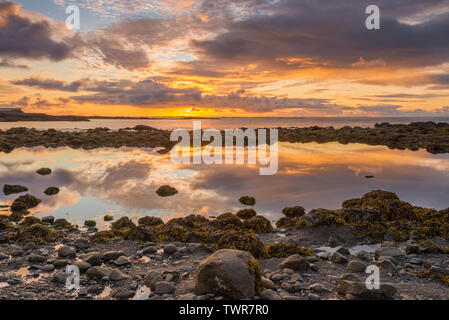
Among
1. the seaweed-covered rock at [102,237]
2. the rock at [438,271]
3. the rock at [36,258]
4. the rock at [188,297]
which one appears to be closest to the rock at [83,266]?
the rock at [36,258]

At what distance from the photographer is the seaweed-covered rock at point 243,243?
6250mm

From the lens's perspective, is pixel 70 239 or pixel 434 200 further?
pixel 434 200

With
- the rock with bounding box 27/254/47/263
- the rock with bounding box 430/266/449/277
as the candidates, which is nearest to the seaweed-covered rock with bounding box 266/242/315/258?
the rock with bounding box 430/266/449/277

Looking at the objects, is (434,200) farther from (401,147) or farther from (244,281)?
(401,147)

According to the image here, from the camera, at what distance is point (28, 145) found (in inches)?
1222

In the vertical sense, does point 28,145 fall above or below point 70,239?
above

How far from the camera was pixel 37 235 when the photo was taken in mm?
7117

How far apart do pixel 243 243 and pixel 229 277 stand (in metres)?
2.10

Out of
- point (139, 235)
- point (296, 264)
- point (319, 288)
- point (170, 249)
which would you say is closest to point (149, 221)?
point (139, 235)

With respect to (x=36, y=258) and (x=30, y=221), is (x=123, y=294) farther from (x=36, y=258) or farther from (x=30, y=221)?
(x=30, y=221)

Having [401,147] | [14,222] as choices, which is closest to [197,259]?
[14,222]

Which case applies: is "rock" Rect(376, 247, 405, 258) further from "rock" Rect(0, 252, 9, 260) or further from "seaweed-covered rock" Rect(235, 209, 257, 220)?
"rock" Rect(0, 252, 9, 260)

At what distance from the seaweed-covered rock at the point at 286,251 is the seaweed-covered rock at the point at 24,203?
8.51 m
